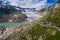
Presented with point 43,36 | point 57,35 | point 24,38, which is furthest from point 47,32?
point 24,38

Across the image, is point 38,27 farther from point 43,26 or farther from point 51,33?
point 51,33

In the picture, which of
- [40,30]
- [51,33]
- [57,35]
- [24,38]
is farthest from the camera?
[24,38]

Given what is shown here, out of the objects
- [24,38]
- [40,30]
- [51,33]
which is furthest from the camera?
[24,38]

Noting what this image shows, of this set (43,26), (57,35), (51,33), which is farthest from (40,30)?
(57,35)

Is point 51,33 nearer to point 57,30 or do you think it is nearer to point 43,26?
point 57,30

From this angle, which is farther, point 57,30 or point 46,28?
point 46,28

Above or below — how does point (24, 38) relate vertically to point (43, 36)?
below

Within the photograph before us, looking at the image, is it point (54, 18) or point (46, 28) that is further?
point (54, 18)

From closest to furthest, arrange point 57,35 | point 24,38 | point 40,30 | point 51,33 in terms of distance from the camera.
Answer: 1. point 57,35
2. point 51,33
3. point 40,30
4. point 24,38

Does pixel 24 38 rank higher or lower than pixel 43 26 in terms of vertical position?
lower
